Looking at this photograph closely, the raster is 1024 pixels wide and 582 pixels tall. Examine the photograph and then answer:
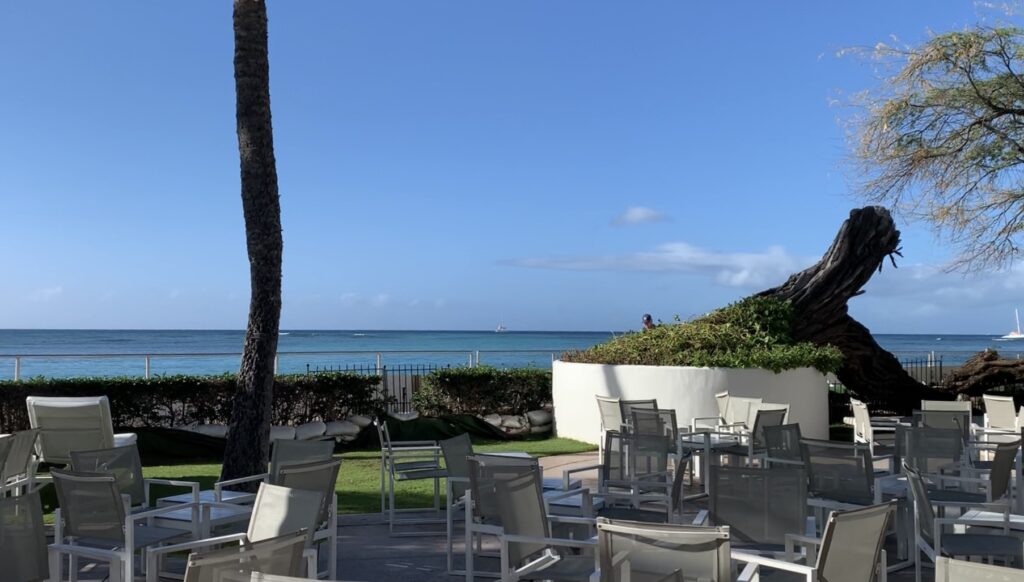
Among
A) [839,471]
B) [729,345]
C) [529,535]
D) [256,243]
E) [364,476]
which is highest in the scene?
[256,243]

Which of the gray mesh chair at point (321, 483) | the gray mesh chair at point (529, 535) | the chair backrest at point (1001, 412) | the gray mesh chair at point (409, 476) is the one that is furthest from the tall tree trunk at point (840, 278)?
the gray mesh chair at point (529, 535)

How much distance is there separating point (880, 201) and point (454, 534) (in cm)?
1093

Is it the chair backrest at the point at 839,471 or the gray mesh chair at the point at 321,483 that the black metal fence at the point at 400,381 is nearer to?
the gray mesh chair at the point at 321,483

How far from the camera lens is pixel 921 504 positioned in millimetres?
4875

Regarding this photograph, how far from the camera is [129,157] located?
1298 inches

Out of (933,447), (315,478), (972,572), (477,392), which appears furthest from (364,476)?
(972,572)

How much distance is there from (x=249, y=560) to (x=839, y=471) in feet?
14.0

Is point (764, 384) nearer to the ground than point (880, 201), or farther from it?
nearer to the ground

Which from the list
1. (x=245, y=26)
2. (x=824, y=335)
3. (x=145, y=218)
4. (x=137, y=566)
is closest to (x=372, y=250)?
(x=145, y=218)

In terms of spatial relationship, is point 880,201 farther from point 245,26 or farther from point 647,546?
point 647,546

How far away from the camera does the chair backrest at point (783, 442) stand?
7.06 metres

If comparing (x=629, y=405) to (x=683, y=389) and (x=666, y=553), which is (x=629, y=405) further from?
(x=666, y=553)

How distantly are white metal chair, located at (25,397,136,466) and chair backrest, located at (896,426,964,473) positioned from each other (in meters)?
7.17

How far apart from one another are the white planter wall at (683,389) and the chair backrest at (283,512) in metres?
9.05
